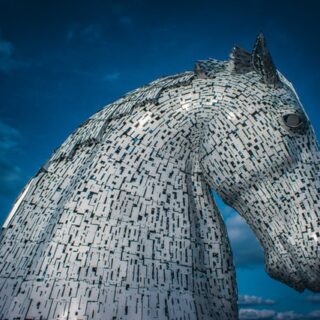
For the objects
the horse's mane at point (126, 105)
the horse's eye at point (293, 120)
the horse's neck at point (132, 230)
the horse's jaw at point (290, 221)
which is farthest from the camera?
the horse's mane at point (126, 105)

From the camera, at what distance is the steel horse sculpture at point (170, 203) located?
1.69 m

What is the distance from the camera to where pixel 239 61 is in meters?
2.30

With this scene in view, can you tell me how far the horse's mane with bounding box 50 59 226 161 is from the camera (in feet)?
7.27

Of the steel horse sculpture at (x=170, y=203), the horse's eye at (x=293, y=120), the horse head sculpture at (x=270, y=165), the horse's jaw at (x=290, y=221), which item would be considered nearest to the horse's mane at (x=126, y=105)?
the steel horse sculpture at (x=170, y=203)

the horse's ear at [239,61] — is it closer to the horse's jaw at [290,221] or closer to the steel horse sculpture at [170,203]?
the steel horse sculpture at [170,203]

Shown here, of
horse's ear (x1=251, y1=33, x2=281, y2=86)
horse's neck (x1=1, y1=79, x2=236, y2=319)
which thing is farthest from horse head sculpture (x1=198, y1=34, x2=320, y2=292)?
horse's neck (x1=1, y1=79, x2=236, y2=319)

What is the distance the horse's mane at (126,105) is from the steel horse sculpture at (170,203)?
0.04 feet

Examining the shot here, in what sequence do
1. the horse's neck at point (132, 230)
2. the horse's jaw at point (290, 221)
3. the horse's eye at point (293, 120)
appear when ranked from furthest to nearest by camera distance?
the horse's eye at point (293, 120) < the horse's jaw at point (290, 221) < the horse's neck at point (132, 230)

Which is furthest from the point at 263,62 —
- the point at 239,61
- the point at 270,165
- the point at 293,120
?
the point at 270,165

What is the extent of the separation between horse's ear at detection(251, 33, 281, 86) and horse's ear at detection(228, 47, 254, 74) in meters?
0.13

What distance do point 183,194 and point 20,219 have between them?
104 centimetres

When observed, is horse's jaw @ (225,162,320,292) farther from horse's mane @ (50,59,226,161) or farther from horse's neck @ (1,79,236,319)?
horse's mane @ (50,59,226,161)

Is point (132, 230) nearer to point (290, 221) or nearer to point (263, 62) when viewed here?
point (290, 221)

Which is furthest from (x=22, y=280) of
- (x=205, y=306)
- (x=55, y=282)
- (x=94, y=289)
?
(x=205, y=306)
